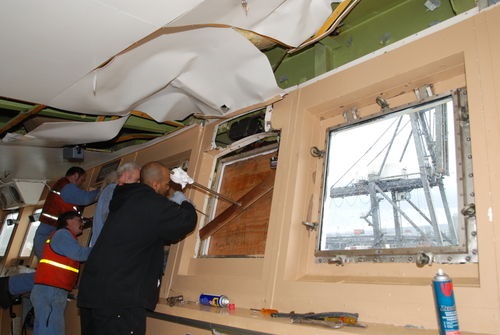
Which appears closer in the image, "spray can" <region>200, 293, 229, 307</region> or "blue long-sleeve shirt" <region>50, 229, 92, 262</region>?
"spray can" <region>200, 293, 229, 307</region>

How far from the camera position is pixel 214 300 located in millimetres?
2148

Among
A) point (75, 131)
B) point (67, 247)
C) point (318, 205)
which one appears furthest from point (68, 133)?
point (318, 205)

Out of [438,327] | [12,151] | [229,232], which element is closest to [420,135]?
[438,327]

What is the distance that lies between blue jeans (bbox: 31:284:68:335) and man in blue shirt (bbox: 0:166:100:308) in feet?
2.78

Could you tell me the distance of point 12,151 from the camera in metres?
4.11

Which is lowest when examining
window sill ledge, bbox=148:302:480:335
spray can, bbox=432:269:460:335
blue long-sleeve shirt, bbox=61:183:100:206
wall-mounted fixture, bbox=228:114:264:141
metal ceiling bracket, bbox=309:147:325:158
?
window sill ledge, bbox=148:302:480:335

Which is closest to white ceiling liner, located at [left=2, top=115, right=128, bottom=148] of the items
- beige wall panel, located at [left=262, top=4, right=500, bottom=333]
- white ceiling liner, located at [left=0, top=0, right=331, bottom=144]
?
white ceiling liner, located at [left=0, top=0, right=331, bottom=144]

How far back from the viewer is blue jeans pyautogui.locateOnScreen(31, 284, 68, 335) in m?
2.87

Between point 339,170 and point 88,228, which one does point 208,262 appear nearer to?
point 339,170

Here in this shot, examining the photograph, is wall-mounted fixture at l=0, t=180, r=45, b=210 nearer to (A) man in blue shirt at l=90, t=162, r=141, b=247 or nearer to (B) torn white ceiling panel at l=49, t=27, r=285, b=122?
(A) man in blue shirt at l=90, t=162, r=141, b=247

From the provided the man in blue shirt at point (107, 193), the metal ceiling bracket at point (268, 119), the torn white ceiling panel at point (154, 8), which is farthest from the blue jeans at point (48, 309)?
the torn white ceiling panel at point (154, 8)

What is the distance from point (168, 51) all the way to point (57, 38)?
60 cm

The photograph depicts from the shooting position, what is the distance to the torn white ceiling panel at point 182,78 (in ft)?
7.18

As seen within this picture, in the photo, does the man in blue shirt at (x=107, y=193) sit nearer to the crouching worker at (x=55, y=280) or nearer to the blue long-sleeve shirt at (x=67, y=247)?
the blue long-sleeve shirt at (x=67, y=247)
